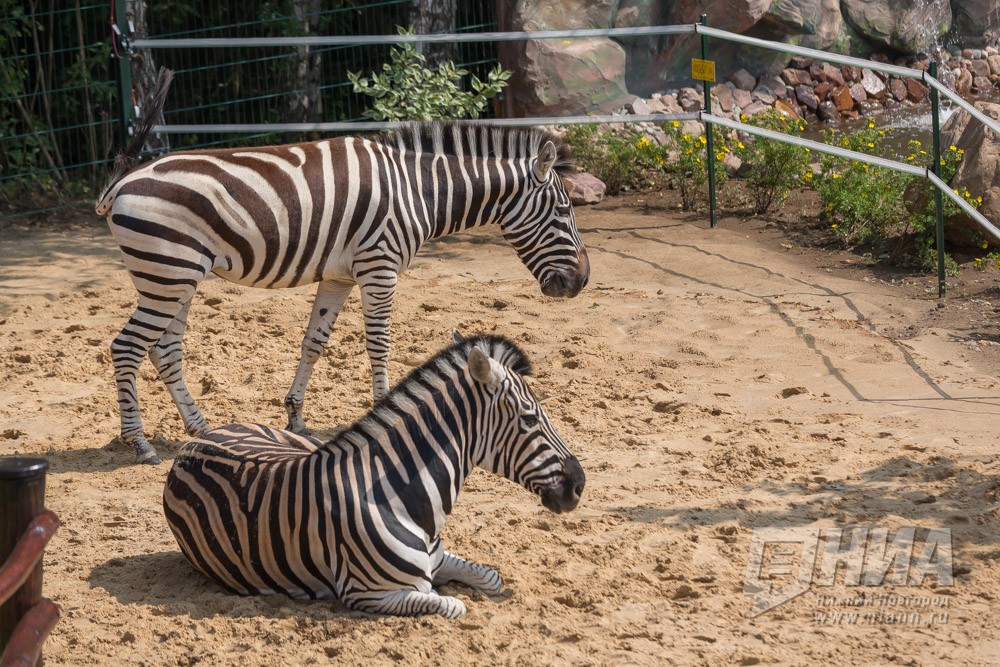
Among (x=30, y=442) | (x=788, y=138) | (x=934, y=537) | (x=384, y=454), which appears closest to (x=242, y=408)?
(x=30, y=442)

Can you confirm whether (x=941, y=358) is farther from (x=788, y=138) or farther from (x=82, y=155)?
(x=82, y=155)

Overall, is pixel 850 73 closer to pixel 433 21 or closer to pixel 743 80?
pixel 743 80

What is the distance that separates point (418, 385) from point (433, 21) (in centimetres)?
826

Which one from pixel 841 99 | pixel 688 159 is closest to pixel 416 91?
pixel 688 159

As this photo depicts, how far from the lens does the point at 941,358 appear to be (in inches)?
284

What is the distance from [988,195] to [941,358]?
Result: 2275 mm

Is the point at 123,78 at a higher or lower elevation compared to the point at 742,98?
higher

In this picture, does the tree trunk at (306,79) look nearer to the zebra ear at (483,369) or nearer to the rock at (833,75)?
the rock at (833,75)

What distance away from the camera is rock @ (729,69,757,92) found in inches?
572

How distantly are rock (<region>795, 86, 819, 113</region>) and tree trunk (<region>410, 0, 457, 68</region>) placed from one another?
4.92m

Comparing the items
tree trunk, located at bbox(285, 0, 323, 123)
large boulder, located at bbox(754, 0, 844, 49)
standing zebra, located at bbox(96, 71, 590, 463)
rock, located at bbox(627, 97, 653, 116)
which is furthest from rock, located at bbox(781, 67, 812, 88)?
standing zebra, located at bbox(96, 71, 590, 463)

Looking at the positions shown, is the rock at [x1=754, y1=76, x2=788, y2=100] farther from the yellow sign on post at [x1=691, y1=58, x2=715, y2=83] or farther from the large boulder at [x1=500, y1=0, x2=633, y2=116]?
the yellow sign on post at [x1=691, y1=58, x2=715, y2=83]

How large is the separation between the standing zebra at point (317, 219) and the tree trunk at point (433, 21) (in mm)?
5139

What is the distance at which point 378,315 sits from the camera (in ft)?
21.8
